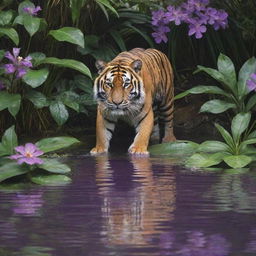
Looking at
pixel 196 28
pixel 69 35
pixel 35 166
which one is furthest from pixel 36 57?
pixel 35 166

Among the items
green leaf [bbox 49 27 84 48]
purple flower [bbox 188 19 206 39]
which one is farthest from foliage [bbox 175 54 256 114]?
green leaf [bbox 49 27 84 48]

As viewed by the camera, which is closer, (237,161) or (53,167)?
(53,167)

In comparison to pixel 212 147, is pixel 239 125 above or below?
above

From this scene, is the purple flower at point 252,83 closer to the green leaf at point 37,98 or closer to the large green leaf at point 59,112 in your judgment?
the large green leaf at point 59,112

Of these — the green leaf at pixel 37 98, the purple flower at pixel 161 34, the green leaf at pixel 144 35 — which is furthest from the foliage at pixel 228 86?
the green leaf at pixel 144 35

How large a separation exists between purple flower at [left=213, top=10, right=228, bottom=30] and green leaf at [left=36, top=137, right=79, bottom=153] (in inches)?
114

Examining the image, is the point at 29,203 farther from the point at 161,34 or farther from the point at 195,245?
the point at 161,34

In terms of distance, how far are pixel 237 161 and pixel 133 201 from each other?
158 cm

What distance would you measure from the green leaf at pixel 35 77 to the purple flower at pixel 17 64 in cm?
6

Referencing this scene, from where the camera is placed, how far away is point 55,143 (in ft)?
20.4

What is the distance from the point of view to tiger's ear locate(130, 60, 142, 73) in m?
7.89

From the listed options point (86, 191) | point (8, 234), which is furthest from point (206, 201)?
point (8, 234)

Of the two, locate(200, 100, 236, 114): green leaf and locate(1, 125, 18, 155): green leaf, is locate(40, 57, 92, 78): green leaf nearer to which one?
locate(200, 100, 236, 114): green leaf

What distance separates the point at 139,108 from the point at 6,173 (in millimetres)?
2267
